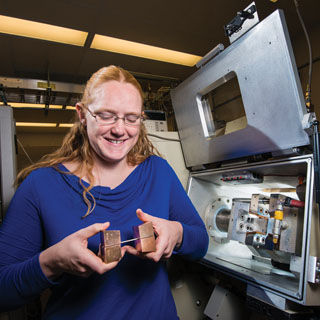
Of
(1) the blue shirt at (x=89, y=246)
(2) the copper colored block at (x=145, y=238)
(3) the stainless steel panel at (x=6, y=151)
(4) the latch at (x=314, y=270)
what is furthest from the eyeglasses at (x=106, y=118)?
(4) the latch at (x=314, y=270)

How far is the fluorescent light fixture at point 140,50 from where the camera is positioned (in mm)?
3652

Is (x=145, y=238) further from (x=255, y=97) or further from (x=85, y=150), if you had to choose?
(x=255, y=97)

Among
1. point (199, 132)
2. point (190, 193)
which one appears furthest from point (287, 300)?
point (199, 132)

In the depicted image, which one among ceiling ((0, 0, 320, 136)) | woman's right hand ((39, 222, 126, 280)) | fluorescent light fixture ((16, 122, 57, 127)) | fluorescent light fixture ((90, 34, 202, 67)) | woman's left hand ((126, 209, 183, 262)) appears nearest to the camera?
woman's right hand ((39, 222, 126, 280))

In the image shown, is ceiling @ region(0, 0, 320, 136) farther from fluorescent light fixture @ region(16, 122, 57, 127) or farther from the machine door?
fluorescent light fixture @ region(16, 122, 57, 127)

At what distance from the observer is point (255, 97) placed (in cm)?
116

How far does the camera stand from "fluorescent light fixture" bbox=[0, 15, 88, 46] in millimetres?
3131

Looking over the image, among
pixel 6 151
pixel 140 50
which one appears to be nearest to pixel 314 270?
pixel 6 151

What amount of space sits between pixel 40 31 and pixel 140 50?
1.35 meters

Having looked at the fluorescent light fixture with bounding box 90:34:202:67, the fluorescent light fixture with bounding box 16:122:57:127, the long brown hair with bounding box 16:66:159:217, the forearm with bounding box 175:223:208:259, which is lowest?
the forearm with bounding box 175:223:208:259

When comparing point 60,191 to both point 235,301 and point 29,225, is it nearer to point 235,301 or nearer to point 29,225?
point 29,225

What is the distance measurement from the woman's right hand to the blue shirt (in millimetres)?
39

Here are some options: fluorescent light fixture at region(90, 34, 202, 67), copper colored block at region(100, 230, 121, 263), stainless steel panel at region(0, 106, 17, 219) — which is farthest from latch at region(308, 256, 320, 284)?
fluorescent light fixture at region(90, 34, 202, 67)

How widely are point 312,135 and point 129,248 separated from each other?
765mm
